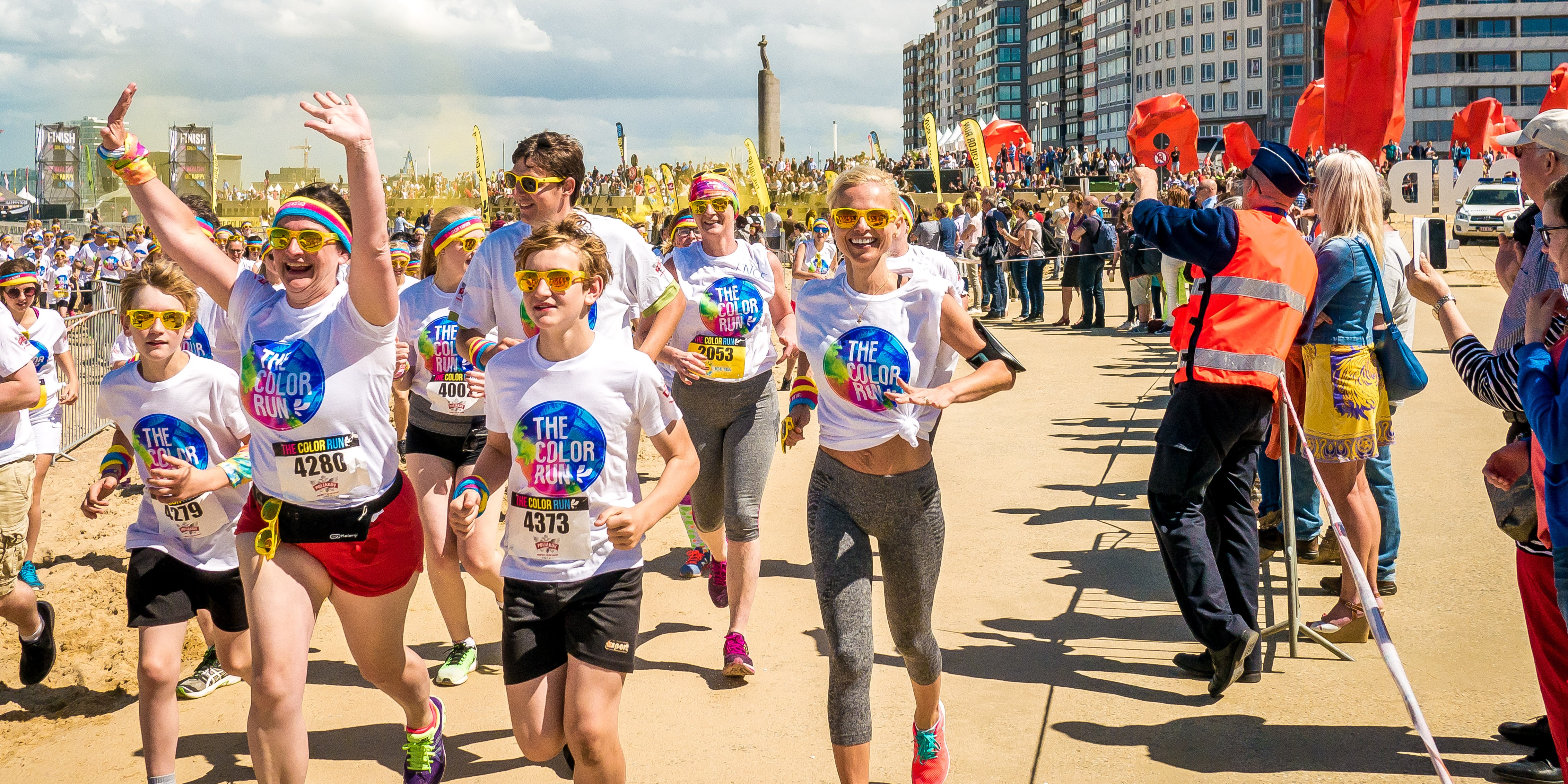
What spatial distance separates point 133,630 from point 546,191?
372cm

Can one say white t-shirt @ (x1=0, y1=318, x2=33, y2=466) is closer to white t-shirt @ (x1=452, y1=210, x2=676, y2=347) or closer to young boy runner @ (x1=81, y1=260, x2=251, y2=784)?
young boy runner @ (x1=81, y1=260, x2=251, y2=784)

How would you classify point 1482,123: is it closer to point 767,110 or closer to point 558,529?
point 558,529

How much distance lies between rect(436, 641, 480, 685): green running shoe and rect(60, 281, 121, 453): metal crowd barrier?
8.72 metres

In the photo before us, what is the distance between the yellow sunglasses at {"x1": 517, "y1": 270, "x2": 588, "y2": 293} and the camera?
3.41 m

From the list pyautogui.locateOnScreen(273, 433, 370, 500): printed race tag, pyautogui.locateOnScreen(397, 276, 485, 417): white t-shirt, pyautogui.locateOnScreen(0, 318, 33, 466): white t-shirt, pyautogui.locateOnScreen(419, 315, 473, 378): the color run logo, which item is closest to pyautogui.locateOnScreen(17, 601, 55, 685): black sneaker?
pyautogui.locateOnScreen(0, 318, 33, 466): white t-shirt

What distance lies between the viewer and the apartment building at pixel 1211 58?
348ft

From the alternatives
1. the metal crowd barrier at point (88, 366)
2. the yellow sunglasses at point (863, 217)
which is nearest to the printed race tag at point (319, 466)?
the yellow sunglasses at point (863, 217)

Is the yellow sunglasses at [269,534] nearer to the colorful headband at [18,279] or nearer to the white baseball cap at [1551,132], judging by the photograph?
the white baseball cap at [1551,132]

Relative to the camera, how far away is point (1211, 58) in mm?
109750

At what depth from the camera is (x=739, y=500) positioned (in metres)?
5.39

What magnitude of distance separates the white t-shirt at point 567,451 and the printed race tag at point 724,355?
2.07m

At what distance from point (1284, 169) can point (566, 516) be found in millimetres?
3322

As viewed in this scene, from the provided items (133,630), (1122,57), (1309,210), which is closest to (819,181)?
(1309,210)

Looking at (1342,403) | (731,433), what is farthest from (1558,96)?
(731,433)
